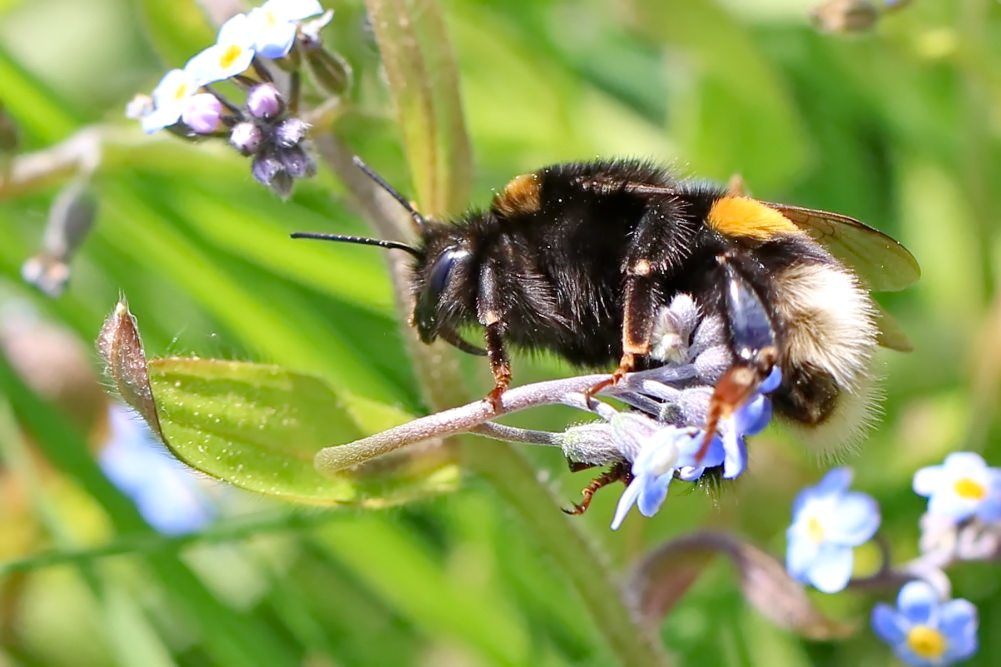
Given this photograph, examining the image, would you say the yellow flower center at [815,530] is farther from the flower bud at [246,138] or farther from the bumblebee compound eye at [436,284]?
the flower bud at [246,138]

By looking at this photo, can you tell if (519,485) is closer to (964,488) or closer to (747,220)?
(747,220)

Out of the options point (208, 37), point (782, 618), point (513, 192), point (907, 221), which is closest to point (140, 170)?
point (208, 37)

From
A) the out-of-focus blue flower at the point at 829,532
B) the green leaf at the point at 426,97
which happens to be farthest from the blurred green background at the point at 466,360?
the out-of-focus blue flower at the point at 829,532

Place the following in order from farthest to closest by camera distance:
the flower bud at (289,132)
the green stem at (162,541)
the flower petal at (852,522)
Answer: the green stem at (162,541), the flower petal at (852,522), the flower bud at (289,132)

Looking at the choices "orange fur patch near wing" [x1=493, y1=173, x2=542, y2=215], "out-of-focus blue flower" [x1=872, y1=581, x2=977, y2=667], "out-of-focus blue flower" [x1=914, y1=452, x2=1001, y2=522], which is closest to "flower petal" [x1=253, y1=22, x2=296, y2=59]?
"orange fur patch near wing" [x1=493, y1=173, x2=542, y2=215]

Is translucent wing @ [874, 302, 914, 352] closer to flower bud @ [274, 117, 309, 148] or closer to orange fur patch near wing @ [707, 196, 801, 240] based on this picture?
orange fur patch near wing @ [707, 196, 801, 240]

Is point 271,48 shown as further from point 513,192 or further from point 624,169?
point 624,169

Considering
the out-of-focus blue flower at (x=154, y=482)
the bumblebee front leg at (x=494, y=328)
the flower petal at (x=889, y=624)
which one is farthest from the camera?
the out-of-focus blue flower at (x=154, y=482)
